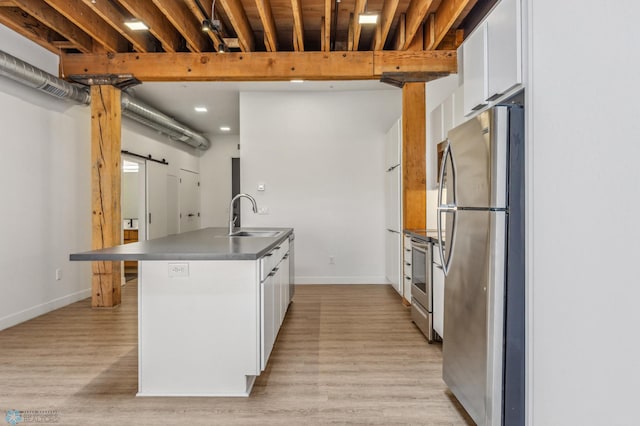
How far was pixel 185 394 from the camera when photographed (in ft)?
8.05

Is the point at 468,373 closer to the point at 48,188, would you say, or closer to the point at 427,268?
the point at 427,268

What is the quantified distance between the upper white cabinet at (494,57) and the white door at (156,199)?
223 inches

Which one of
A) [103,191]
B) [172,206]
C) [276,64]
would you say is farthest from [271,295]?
A: [172,206]

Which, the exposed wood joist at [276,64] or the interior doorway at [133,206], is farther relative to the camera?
the interior doorway at [133,206]

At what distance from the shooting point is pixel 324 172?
240 inches

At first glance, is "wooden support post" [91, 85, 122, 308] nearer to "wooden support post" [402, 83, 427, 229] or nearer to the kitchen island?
the kitchen island

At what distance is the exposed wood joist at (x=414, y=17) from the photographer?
3.49 metres

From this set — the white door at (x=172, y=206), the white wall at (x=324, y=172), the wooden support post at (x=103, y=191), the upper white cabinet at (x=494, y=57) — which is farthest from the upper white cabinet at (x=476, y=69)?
the white door at (x=172, y=206)

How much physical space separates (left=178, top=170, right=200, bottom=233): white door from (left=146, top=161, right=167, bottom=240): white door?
71cm

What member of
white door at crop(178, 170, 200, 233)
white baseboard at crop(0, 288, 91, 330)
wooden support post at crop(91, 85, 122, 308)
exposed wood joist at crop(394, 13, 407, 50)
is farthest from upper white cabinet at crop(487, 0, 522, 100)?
white door at crop(178, 170, 200, 233)

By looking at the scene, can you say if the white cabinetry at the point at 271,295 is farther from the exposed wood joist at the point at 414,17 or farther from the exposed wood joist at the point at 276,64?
the exposed wood joist at the point at 414,17
